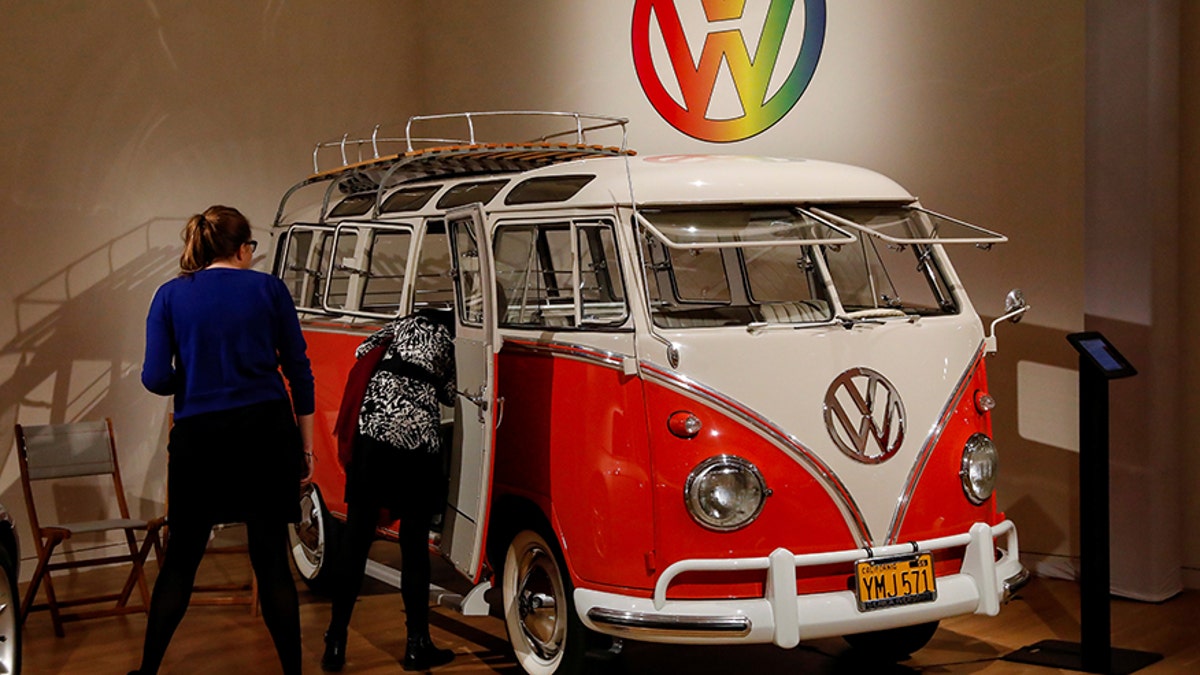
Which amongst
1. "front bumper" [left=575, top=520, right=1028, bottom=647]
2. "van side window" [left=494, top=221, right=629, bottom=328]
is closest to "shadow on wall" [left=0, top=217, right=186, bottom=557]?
"van side window" [left=494, top=221, right=629, bottom=328]

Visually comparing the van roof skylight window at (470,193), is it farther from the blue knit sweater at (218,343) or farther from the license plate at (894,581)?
the license plate at (894,581)

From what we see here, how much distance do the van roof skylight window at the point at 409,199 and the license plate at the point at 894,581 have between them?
274cm

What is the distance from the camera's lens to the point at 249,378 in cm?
435

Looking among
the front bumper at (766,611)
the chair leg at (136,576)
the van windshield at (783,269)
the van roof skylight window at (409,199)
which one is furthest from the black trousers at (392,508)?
the chair leg at (136,576)

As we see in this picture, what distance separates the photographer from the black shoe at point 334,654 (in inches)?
203

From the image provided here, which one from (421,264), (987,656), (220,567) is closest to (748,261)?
(421,264)

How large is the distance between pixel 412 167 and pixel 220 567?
2.65m

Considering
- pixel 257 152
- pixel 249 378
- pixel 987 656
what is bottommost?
pixel 987 656

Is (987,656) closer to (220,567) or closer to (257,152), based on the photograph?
(220,567)

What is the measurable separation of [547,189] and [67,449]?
322 centimetres

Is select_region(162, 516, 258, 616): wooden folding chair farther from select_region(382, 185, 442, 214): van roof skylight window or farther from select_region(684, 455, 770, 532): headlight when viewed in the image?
select_region(684, 455, 770, 532): headlight

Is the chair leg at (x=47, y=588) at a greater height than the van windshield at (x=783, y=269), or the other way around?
the van windshield at (x=783, y=269)

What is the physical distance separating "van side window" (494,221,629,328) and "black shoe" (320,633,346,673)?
1433 mm

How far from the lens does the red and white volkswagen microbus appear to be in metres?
4.22
